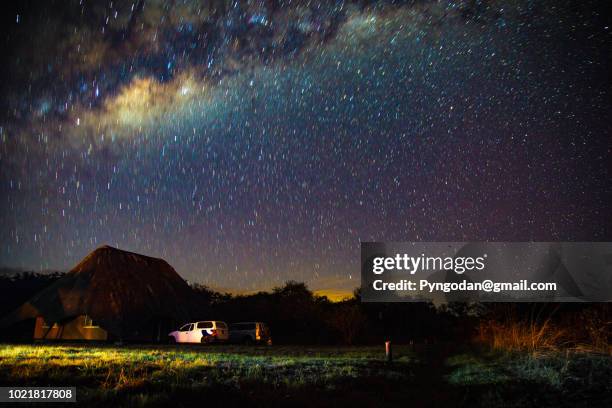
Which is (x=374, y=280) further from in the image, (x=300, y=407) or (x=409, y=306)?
(x=409, y=306)

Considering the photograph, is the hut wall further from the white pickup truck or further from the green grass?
the green grass

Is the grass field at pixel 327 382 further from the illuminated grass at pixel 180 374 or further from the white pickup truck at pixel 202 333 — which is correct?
the white pickup truck at pixel 202 333

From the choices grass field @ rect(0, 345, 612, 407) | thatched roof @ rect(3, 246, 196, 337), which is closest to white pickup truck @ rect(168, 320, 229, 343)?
thatched roof @ rect(3, 246, 196, 337)

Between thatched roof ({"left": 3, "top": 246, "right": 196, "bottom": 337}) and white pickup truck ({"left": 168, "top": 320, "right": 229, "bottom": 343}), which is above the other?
thatched roof ({"left": 3, "top": 246, "right": 196, "bottom": 337})

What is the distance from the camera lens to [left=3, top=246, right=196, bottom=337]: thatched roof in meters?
31.3

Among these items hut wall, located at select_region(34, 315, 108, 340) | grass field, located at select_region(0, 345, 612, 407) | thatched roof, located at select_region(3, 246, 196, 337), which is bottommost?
grass field, located at select_region(0, 345, 612, 407)

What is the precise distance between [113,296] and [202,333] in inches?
210

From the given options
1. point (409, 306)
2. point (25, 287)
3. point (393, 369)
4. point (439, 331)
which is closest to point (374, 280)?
point (393, 369)

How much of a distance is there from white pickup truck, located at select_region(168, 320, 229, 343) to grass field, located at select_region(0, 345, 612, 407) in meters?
16.2

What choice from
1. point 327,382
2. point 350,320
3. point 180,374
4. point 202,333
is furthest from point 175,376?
point 350,320

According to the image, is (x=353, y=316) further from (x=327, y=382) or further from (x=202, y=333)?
(x=327, y=382)

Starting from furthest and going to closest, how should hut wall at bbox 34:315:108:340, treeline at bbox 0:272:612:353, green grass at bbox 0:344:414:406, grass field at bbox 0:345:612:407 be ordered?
treeline at bbox 0:272:612:353, hut wall at bbox 34:315:108:340, green grass at bbox 0:344:414:406, grass field at bbox 0:345:612:407

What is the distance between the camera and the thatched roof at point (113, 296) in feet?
103

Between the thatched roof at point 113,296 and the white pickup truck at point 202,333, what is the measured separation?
2151 mm
